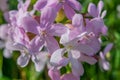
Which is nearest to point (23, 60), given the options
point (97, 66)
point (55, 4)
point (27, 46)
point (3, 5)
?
point (27, 46)

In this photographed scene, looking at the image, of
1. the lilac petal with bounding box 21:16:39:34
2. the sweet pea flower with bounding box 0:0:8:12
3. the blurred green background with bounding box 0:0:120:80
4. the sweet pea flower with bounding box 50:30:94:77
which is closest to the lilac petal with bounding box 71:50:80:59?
the sweet pea flower with bounding box 50:30:94:77

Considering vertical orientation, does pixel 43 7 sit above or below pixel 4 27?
above

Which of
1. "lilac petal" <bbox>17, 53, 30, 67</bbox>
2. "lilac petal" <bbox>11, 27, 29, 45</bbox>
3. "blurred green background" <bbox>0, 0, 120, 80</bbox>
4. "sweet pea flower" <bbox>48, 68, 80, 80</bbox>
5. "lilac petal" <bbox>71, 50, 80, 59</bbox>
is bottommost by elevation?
"blurred green background" <bbox>0, 0, 120, 80</bbox>

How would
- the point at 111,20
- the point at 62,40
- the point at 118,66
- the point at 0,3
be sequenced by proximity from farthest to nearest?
the point at 111,20, the point at 118,66, the point at 0,3, the point at 62,40

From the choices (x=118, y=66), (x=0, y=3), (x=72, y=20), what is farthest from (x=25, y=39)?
(x=118, y=66)

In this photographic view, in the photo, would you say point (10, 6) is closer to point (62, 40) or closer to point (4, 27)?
point (4, 27)

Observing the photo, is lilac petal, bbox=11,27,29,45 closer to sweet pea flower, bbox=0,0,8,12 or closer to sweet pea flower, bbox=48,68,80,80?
sweet pea flower, bbox=48,68,80,80
